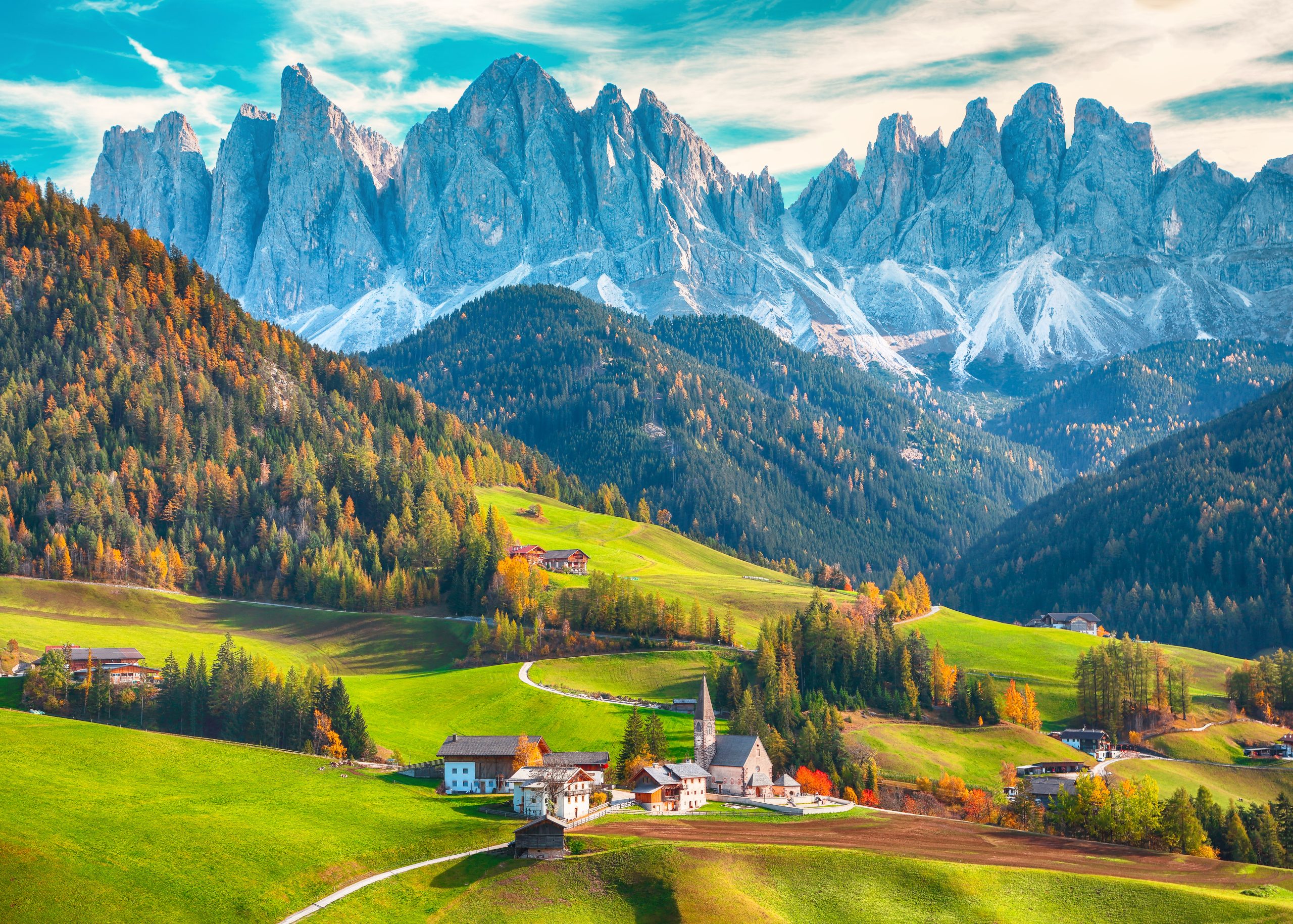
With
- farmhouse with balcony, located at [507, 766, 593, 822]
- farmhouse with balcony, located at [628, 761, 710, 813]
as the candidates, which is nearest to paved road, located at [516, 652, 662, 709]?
farmhouse with balcony, located at [628, 761, 710, 813]

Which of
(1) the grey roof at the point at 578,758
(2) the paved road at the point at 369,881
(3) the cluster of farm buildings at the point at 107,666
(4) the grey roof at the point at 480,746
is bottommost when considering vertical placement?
(2) the paved road at the point at 369,881

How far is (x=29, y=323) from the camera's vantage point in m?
192

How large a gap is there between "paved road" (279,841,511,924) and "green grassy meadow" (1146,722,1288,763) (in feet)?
285

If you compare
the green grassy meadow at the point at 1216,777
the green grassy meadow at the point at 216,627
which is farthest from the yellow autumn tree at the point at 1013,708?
the green grassy meadow at the point at 216,627

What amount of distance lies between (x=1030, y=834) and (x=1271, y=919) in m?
22.5

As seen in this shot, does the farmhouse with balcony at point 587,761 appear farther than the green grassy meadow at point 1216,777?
No

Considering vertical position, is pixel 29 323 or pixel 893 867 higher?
pixel 29 323

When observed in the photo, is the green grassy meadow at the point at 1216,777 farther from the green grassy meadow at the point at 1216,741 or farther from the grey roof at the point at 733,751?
the grey roof at the point at 733,751

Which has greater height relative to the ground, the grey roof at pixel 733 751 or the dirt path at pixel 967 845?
the grey roof at pixel 733 751

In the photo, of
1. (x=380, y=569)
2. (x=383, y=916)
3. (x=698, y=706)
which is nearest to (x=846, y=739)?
(x=698, y=706)

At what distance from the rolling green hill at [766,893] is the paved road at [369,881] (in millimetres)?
721

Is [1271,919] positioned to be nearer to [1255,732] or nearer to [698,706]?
[698,706]

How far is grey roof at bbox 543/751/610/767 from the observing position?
98.2 meters

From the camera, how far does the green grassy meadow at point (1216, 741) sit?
435 feet
